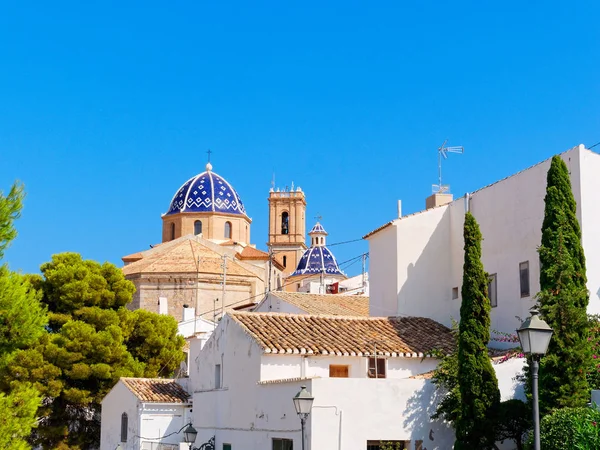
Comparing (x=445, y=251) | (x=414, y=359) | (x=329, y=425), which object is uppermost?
(x=445, y=251)

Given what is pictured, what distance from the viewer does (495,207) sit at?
22.0 meters

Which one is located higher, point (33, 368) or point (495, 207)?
point (495, 207)

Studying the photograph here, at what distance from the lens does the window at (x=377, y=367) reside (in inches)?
810

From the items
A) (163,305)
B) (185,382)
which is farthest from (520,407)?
(163,305)

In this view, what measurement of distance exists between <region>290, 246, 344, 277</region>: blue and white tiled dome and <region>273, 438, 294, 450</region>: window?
55.9 meters

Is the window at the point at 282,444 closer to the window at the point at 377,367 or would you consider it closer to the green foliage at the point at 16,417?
the window at the point at 377,367

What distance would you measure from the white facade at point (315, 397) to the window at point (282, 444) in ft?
0.45

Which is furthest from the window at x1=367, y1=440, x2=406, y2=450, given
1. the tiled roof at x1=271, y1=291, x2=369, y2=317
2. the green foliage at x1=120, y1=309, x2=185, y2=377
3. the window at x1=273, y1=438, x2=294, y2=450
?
the green foliage at x1=120, y1=309, x2=185, y2=377

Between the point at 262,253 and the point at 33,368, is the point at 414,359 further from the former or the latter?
the point at 262,253

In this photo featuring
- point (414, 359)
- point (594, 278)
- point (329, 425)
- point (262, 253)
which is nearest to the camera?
point (329, 425)

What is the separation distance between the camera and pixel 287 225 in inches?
3511

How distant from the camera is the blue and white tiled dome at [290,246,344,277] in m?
76.2

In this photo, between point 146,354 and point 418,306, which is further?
Result: point 146,354

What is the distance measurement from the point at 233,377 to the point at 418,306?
556cm
